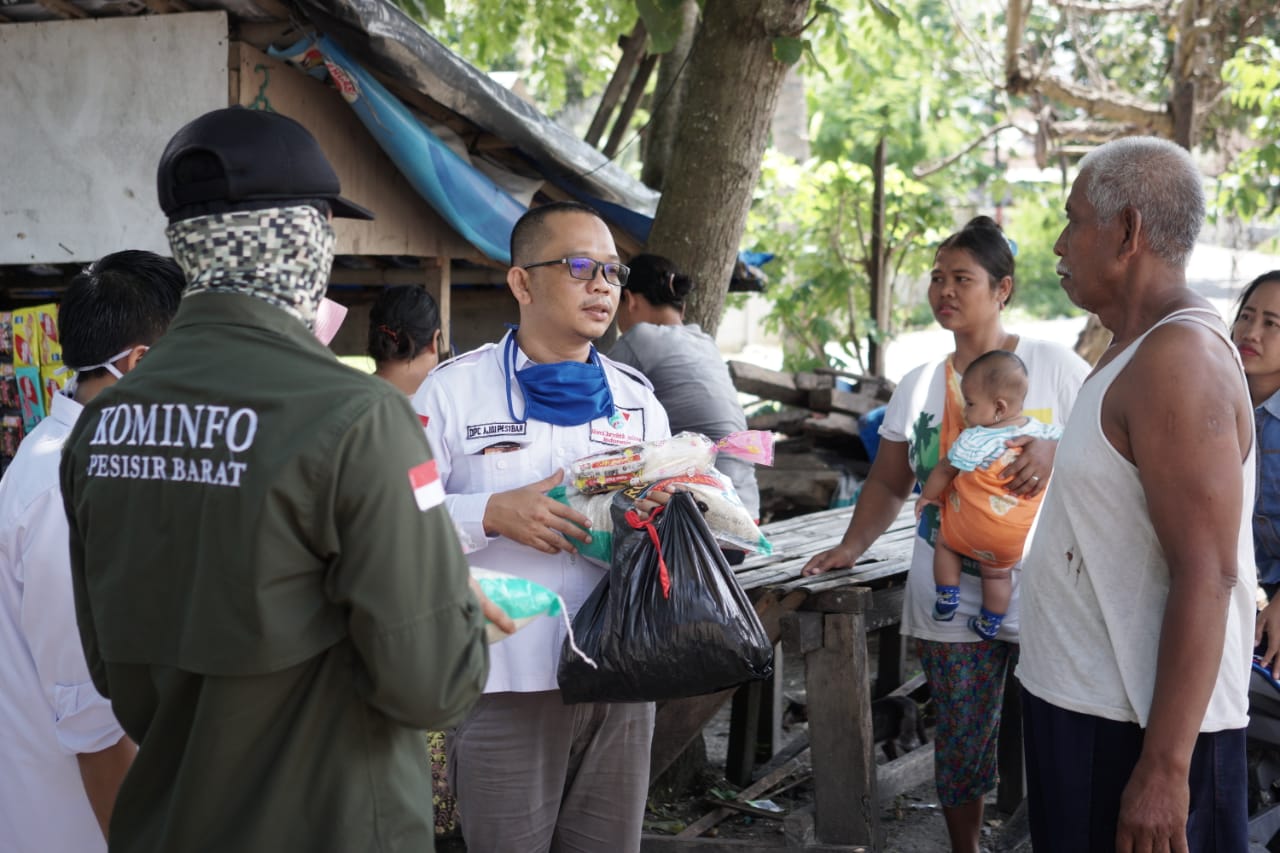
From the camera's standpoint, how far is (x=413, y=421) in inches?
66.8

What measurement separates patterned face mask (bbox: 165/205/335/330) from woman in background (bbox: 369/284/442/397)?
252 centimetres

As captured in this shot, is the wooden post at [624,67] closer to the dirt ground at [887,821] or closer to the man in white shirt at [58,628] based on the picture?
the dirt ground at [887,821]

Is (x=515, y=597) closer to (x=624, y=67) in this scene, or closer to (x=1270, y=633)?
(x=1270, y=633)

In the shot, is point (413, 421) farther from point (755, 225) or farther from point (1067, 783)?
point (755, 225)

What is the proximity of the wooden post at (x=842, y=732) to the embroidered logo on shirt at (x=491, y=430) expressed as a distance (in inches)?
63.9

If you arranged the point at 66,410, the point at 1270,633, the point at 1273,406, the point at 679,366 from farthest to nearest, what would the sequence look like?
the point at 679,366 < the point at 1273,406 < the point at 1270,633 < the point at 66,410

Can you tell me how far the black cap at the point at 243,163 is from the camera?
5.67 ft

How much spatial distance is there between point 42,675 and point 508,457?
44.8 inches

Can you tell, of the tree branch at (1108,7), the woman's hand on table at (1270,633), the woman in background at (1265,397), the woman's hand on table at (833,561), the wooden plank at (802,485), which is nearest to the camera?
the woman's hand on table at (1270,633)

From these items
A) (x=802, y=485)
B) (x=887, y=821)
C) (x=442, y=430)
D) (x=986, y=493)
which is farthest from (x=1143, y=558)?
(x=802, y=485)

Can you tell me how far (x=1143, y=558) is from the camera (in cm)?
Result: 234

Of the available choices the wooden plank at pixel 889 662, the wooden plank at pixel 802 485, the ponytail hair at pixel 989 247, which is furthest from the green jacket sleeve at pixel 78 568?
the wooden plank at pixel 802 485

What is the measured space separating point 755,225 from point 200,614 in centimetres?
1243

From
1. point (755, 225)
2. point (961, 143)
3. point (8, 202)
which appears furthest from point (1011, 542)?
point (961, 143)
